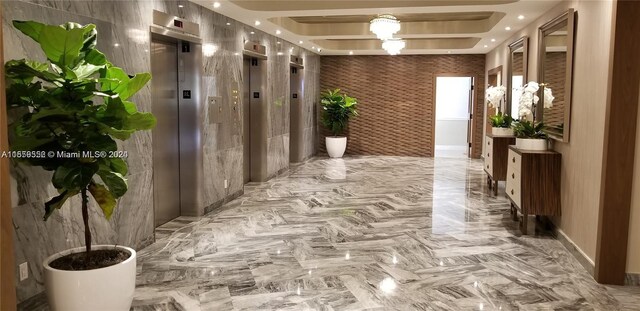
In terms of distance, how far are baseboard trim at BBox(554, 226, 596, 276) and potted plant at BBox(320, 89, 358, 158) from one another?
8087mm

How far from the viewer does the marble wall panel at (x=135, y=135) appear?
350 centimetres

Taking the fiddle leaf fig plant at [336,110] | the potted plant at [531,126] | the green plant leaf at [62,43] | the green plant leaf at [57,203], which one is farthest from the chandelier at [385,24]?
the green plant leaf at [57,203]

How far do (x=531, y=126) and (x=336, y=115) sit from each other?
7575mm

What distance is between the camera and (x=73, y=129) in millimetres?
3148

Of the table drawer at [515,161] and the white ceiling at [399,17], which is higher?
the white ceiling at [399,17]

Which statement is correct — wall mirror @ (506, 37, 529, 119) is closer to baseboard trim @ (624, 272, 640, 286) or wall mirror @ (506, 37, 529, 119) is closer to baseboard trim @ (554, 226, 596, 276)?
baseboard trim @ (554, 226, 596, 276)

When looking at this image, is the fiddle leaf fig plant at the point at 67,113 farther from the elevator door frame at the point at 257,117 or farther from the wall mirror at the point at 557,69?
the elevator door frame at the point at 257,117

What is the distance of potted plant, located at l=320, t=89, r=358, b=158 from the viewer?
1320 centimetres

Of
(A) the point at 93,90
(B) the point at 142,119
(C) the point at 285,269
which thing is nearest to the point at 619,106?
(C) the point at 285,269

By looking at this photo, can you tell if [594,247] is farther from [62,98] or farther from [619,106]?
[62,98]

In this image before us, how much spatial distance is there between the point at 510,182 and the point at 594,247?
6.26 ft

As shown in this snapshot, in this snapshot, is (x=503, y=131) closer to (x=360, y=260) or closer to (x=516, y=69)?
(x=516, y=69)

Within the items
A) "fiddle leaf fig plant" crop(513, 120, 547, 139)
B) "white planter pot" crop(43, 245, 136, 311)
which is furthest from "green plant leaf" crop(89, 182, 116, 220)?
"fiddle leaf fig plant" crop(513, 120, 547, 139)

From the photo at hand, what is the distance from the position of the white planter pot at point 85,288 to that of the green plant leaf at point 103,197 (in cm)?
38
